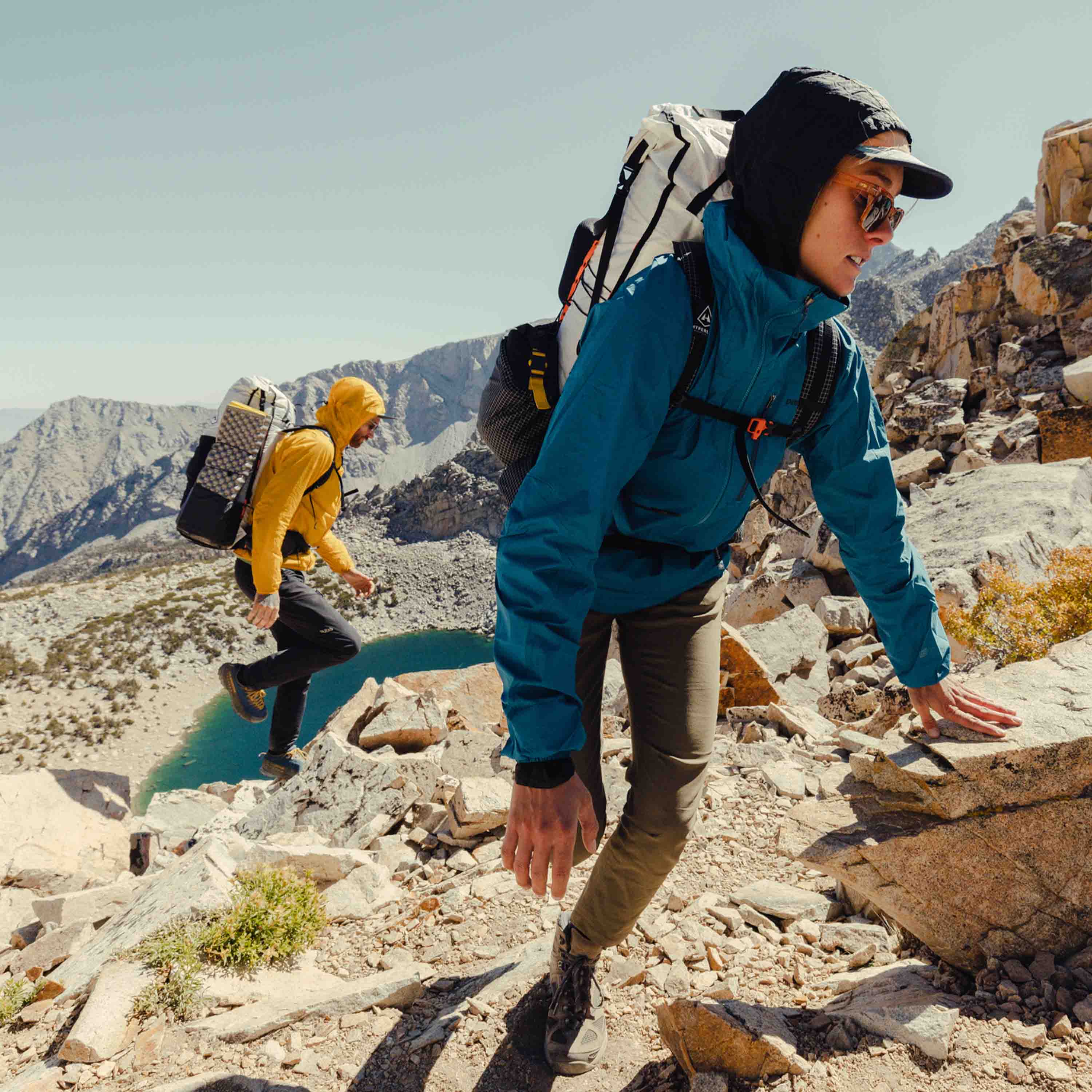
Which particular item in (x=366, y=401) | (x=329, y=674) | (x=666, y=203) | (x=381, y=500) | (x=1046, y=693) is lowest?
(x=329, y=674)

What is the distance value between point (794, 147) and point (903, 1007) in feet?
8.98

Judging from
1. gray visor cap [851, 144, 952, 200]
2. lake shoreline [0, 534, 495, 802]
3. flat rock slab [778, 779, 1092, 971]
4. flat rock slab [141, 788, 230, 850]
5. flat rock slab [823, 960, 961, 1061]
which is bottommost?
lake shoreline [0, 534, 495, 802]

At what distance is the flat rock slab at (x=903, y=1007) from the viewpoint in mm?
2195

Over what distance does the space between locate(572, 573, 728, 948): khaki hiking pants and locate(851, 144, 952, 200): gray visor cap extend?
1.40m

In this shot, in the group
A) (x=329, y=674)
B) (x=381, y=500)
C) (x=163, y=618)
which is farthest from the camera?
(x=381, y=500)

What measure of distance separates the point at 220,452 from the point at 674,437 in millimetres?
3968

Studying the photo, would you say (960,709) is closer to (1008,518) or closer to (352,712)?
(352,712)

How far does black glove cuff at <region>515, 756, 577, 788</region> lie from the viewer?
172 centimetres

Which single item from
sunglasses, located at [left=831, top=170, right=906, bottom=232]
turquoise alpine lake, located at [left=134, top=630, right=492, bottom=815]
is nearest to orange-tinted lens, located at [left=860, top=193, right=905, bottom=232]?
sunglasses, located at [left=831, top=170, right=906, bottom=232]

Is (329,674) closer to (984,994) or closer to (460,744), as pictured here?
(460,744)

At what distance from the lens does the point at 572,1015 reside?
2.62 m

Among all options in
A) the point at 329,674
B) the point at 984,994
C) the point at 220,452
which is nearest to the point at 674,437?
the point at 984,994

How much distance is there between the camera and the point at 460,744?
620cm

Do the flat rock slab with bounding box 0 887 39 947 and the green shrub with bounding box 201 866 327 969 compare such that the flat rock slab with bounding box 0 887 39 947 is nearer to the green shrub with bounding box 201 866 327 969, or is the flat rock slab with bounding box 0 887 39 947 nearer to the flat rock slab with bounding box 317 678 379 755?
the flat rock slab with bounding box 317 678 379 755
